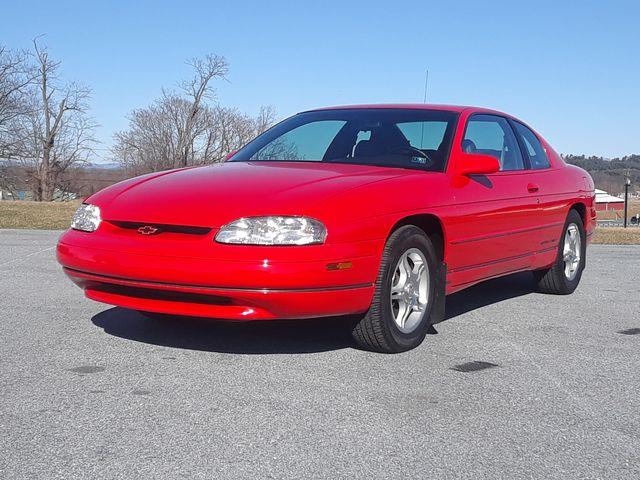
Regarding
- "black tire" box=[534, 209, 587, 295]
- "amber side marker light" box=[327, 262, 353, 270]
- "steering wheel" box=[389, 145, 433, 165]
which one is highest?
"steering wheel" box=[389, 145, 433, 165]

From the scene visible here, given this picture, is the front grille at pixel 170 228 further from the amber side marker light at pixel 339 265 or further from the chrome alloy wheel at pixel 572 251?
the chrome alloy wheel at pixel 572 251

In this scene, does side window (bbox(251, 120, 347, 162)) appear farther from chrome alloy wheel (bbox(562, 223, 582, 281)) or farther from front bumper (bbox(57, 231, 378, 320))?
chrome alloy wheel (bbox(562, 223, 582, 281))

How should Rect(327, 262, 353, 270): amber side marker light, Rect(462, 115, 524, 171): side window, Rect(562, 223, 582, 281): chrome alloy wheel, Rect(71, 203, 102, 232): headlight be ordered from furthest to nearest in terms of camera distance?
Rect(562, 223, 582, 281): chrome alloy wheel < Rect(462, 115, 524, 171): side window < Rect(71, 203, 102, 232): headlight < Rect(327, 262, 353, 270): amber side marker light

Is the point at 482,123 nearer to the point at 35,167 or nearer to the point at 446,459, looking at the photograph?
the point at 446,459

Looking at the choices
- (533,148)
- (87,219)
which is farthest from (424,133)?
(87,219)

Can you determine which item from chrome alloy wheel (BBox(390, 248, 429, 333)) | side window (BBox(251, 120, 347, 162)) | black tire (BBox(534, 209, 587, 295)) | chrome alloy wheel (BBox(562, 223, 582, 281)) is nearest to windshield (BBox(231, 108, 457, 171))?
side window (BBox(251, 120, 347, 162))

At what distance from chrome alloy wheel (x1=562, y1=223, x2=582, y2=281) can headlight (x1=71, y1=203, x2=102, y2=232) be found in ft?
13.4

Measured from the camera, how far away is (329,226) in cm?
399

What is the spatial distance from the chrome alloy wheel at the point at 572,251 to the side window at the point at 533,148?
2.31 feet

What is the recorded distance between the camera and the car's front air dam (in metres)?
3.91

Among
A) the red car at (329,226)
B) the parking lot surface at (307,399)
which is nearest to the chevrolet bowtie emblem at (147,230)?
the red car at (329,226)

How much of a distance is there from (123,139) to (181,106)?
15.0 feet

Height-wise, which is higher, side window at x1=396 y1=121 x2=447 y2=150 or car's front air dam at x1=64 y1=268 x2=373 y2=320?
side window at x1=396 y1=121 x2=447 y2=150

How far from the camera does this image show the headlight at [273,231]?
392cm
